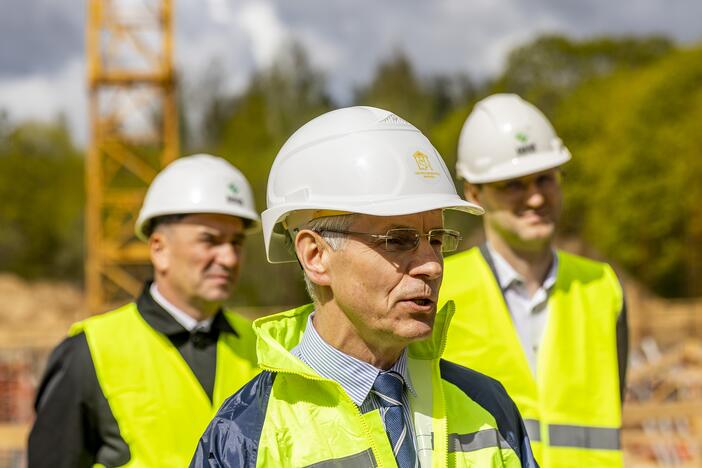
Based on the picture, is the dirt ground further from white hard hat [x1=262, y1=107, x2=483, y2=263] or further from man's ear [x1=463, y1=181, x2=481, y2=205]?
white hard hat [x1=262, y1=107, x2=483, y2=263]

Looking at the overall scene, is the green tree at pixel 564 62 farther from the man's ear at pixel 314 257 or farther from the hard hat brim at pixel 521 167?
the man's ear at pixel 314 257

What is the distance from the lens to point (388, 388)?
2.30m

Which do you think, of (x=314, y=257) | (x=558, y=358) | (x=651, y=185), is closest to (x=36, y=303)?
(x=651, y=185)

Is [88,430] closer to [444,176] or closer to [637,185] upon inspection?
[444,176]

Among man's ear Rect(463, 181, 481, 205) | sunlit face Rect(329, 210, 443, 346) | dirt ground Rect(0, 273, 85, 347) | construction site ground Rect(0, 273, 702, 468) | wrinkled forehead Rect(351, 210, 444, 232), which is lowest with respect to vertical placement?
dirt ground Rect(0, 273, 85, 347)

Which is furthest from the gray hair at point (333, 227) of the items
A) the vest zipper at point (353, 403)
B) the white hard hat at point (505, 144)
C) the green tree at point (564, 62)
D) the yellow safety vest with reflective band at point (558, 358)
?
the green tree at point (564, 62)

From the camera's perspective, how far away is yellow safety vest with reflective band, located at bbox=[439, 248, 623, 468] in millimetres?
3650

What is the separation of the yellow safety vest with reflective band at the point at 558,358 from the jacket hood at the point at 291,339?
1287 millimetres

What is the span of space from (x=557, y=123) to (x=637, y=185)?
23.2 feet

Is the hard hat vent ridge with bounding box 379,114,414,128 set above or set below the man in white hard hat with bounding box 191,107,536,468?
above

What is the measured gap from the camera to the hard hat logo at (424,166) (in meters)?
2.33

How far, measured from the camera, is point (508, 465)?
2305mm

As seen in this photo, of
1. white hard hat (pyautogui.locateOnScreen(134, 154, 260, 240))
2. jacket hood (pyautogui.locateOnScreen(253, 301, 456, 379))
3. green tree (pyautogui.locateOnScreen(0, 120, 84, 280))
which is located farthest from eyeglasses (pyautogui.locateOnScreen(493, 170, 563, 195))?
green tree (pyautogui.locateOnScreen(0, 120, 84, 280))

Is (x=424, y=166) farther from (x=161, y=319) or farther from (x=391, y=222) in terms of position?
(x=161, y=319)
